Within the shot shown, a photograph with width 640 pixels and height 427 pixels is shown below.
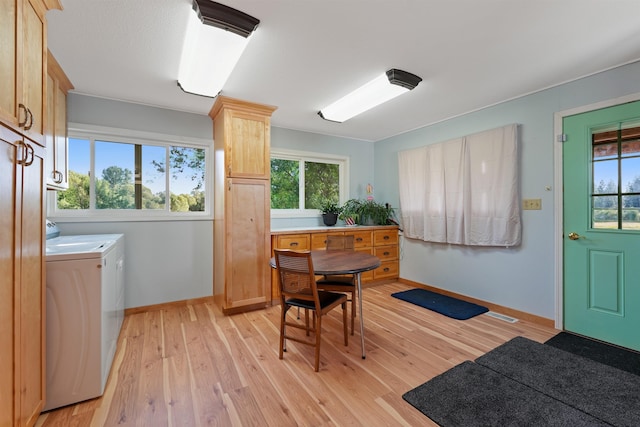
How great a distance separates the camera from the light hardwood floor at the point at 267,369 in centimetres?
160

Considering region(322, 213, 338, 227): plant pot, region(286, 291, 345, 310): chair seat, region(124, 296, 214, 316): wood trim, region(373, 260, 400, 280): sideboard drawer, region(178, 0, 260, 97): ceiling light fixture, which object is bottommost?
region(124, 296, 214, 316): wood trim

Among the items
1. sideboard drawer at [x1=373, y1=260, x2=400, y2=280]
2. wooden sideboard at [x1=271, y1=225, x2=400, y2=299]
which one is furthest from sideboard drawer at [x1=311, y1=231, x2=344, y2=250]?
sideboard drawer at [x1=373, y1=260, x2=400, y2=280]

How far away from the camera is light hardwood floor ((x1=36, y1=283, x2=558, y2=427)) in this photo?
5.26ft

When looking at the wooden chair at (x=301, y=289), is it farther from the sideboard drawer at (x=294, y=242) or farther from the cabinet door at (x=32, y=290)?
the cabinet door at (x=32, y=290)

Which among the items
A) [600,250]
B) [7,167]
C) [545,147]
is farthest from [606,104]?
[7,167]

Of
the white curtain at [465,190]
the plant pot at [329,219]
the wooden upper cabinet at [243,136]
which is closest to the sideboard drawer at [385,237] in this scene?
the white curtain at [465,190]

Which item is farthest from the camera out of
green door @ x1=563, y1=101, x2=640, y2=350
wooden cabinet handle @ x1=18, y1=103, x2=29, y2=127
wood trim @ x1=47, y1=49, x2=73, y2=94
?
green door @ x1=563, y1=101, x2=640, y2=350

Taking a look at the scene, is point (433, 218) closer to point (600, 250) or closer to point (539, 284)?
point (539, 284)

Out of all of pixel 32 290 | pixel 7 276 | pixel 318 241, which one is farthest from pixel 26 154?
pixel 318 241

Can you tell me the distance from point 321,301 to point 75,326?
64.1 inches

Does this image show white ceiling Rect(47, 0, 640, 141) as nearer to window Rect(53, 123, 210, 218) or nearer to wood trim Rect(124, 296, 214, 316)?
window Rect(53, 123, 210, 218)

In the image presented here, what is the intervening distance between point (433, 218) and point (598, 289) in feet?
5.85

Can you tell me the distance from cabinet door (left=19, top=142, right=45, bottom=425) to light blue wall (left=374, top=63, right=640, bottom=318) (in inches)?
158

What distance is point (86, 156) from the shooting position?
298cm
